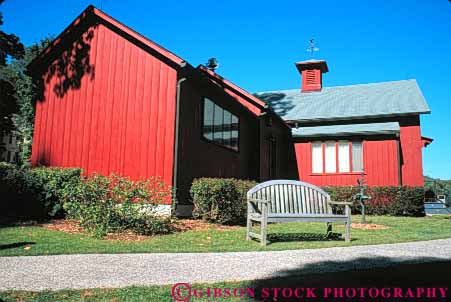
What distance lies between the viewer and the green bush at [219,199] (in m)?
9.08

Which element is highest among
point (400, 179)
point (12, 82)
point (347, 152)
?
point (12, 82)

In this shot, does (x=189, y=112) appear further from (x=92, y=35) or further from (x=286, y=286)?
(x=286, y=286)

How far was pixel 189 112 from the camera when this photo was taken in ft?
Answer: 37.5

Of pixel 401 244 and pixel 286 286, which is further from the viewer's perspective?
pixel 401 244

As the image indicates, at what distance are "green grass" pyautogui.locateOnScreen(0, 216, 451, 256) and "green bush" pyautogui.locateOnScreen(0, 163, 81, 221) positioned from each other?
1211mm

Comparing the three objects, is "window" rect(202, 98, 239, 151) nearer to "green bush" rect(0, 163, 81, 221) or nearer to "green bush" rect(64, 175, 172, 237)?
"green bush" rect(0, 163, 81, 221)

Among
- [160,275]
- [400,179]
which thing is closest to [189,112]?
[160,275]

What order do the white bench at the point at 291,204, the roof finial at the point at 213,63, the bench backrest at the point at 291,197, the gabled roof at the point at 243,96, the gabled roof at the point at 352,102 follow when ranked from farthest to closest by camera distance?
1. the gabled roof at the point at 352,102
2. the roof finial at the point at 213,63
3. the gabled roof at the point at 243,96
4. the bench backrest at the point at 291,197
5. the white bench at the point at 291,204

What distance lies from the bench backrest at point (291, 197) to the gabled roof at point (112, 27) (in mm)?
4780

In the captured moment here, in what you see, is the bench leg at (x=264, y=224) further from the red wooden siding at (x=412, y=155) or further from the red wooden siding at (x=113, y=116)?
the red wooden siding at (x=412, y=155)

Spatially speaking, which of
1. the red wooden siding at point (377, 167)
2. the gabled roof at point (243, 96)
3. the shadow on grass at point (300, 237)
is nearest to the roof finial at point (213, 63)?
the gabled roof at point (243, 96)

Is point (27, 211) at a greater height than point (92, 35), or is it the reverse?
point (92, 35)

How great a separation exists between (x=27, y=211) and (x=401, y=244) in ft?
27.3

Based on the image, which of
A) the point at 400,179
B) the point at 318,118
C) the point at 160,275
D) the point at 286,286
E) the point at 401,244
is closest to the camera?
the point at 286,286
